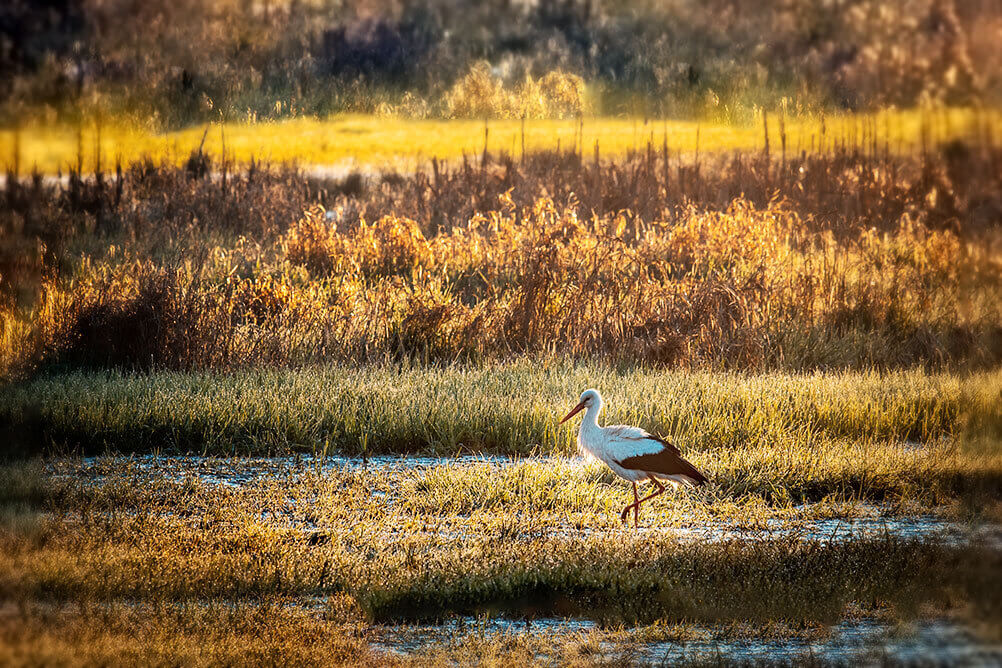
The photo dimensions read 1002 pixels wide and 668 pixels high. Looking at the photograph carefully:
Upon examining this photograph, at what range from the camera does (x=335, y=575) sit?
586cm

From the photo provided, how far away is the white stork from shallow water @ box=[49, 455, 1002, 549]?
32cm

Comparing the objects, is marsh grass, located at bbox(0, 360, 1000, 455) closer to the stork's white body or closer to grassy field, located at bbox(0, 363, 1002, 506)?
grassy field, located at bbox(0, 363, 1002, 506)

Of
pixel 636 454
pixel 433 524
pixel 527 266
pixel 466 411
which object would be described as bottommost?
pixel 433 524

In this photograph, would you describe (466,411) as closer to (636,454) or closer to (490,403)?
(490,403)

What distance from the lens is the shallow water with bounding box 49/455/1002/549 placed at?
268 inches

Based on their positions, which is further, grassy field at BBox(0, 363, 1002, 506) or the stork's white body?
grassy field at BBox(0, 363, 1002, 506)

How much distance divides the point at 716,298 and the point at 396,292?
383cm

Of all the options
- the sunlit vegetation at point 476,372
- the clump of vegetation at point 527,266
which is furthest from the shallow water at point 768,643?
the clump of vegetation at point 527,266

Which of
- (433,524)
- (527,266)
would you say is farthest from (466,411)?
(527,266)

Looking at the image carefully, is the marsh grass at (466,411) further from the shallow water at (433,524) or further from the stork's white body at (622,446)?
the stork's white body at (622,446)

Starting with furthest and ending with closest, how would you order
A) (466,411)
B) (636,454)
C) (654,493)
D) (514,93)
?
(514,93) → (466,411) → (654,493) → (636,454)

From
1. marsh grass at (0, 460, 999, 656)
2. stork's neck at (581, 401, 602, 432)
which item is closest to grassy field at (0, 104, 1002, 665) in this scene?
marsh grass at (0, 460, 999, 656)

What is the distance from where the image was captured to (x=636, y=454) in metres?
6.84

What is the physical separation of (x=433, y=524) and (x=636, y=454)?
1.30 m
